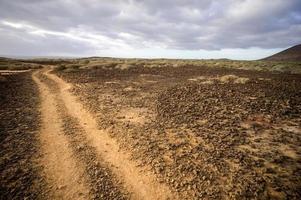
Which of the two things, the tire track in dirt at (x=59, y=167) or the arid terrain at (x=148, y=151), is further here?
the arid terrain at (x=148, y=151)

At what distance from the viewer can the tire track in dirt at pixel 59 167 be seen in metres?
4.96

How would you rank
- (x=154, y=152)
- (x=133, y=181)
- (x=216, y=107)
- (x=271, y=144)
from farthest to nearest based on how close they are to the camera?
(x=216, y=107), (x=271, y=144), (x=154, y=152), (x=133, y=181)

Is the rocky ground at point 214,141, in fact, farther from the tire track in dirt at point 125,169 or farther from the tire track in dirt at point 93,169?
the tire track in dirt at point 93,169

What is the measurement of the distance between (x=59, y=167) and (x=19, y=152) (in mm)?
1755

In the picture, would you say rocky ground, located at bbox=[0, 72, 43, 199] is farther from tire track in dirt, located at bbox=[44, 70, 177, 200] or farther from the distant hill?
the distant hill

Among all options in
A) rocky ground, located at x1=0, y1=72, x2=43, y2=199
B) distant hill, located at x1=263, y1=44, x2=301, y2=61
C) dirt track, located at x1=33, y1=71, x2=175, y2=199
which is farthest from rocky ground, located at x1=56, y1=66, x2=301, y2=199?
distant hill, located at x1=263, y1=44, x2=301, y2=61

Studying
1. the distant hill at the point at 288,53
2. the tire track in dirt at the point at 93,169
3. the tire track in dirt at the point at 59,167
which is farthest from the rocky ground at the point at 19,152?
the distant hill at the point at 288,53

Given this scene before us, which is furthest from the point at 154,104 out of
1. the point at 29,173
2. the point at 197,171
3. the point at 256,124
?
the point at 29,173

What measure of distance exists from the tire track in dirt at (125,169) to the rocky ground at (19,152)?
190 cm

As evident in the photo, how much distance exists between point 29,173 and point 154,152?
368cm

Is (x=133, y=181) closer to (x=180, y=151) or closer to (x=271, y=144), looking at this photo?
(x=180, y=151)

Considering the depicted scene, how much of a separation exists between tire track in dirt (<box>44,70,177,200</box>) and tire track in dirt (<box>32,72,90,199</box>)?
2.92ft

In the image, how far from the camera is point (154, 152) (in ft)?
22.8

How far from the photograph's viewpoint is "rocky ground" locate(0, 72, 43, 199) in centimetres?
Result: 497
